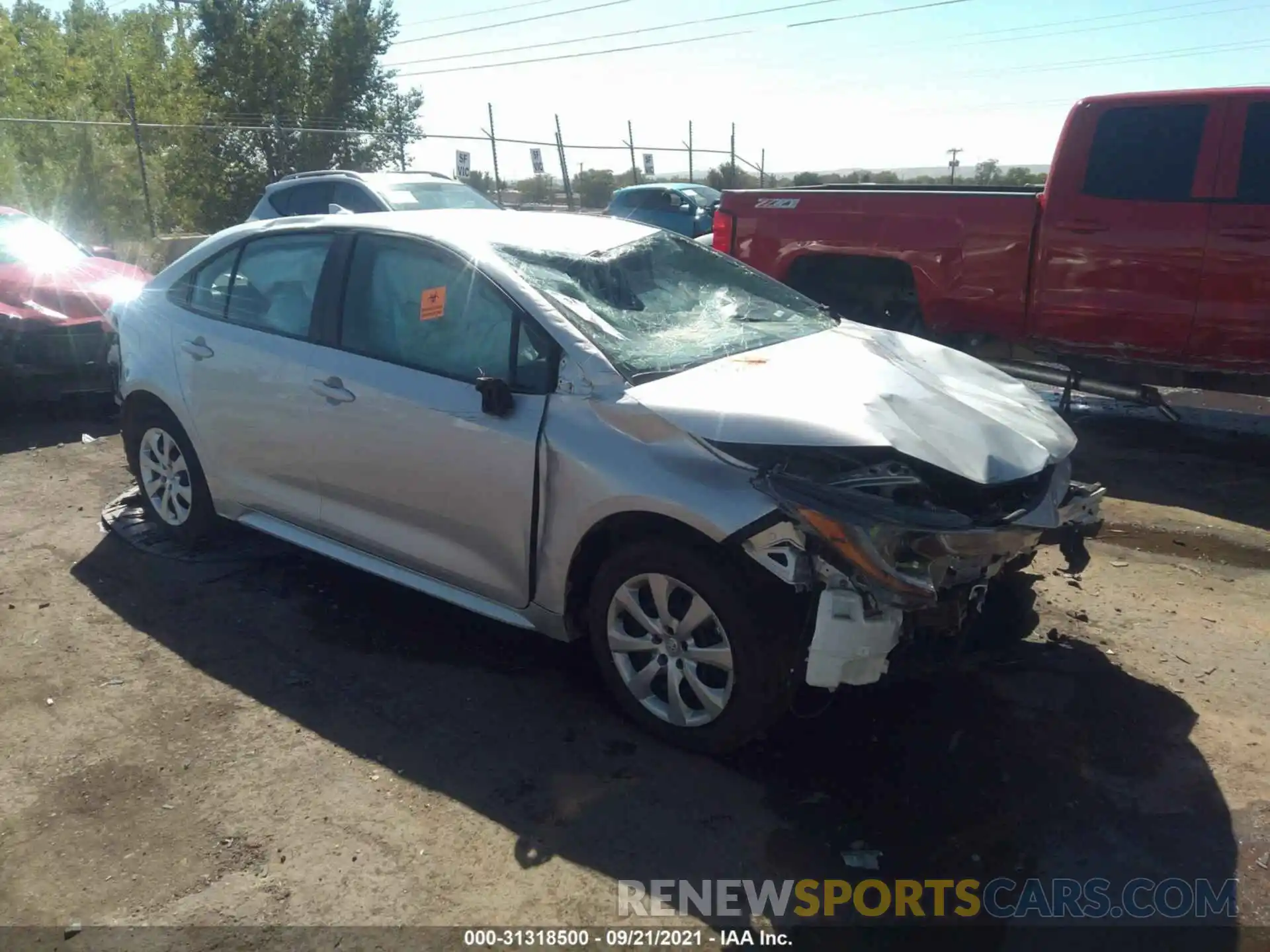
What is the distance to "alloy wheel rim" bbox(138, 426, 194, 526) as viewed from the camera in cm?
511

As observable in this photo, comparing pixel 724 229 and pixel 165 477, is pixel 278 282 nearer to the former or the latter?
pixel 165 477

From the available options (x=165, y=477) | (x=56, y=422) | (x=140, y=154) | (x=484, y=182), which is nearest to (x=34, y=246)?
(x=56, y=422)

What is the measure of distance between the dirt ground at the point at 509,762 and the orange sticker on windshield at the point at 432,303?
134 centimetres

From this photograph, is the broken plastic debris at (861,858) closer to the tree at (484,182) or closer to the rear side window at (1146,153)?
the rear side window at (1146,153)

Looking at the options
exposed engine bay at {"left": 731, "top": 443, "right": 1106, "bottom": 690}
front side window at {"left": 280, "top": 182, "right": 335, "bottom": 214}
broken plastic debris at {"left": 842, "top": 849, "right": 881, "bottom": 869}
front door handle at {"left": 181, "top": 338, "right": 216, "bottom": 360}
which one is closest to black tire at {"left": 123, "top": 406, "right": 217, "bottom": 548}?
front door handle at {"left": 181, "top": 338, "right": 216, "bottom": 360}

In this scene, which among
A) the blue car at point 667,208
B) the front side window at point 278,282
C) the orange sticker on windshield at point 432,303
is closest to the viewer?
the orange sticker on windshield at point 432,303

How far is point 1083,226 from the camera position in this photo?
6.75m

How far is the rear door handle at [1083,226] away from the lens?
6.71 metres

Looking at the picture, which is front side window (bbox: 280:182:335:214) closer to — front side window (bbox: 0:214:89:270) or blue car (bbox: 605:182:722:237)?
front side window (bbox: 0:214:89:270)

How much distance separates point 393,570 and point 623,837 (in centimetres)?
162

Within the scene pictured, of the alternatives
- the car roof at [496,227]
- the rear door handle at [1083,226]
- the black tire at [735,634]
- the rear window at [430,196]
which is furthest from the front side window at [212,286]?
the rear window at [430,196]

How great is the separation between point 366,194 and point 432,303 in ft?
25.0

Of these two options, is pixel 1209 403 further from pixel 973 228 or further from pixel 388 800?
pixel 388 800

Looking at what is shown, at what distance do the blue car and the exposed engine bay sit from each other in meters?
14.9
